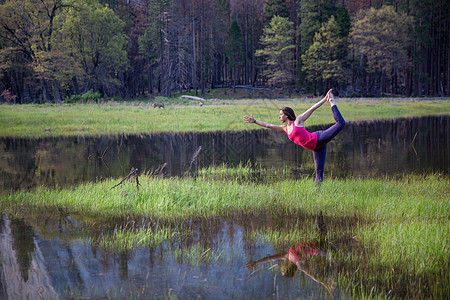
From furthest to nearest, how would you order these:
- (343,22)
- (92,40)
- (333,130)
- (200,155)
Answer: (343,22) < (92,40) < (200,155) < (333,130)

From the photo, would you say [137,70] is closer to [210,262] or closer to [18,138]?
[18,138]

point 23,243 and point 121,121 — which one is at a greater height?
point 121,121

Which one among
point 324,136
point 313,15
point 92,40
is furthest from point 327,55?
point 324,136

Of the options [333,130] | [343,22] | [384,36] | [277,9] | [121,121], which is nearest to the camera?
[333,130]

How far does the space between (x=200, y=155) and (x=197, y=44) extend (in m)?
57.6

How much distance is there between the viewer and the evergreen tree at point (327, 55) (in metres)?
60.3

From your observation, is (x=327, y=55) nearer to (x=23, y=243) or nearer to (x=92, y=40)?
(x=92, y=40)

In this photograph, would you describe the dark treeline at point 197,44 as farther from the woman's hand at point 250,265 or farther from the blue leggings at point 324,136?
the woman's hand at point 250,265

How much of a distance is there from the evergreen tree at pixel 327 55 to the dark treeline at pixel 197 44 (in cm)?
17

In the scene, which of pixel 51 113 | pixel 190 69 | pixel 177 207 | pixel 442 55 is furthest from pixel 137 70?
pixel 177 207

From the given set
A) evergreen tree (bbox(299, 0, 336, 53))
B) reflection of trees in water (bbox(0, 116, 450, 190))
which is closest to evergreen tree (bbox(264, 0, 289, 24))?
evergreen tree (bbox(299, 0, 336, 53))

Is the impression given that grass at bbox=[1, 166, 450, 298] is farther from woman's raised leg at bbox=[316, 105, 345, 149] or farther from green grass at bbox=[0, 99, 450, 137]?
green grass at bbox=[0, 99, 450, 137]

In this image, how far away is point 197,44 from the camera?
231ft

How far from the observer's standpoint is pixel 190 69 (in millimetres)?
72188
